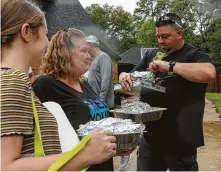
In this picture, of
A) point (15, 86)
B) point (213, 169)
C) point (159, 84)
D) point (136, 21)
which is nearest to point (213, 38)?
point (136, 21)

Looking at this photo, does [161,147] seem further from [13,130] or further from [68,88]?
[13,130]

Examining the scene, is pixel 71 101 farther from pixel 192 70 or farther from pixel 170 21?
pixel 170 21

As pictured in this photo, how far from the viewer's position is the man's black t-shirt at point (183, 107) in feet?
4.96

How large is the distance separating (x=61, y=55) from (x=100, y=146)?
642mm

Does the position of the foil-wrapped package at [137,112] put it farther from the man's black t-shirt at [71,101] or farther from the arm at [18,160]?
the arm at [18,160]

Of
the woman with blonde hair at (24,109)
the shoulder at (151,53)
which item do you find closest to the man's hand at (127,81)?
the shoulder at (151,53)

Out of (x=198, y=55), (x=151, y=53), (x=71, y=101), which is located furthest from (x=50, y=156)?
(x=151, y=53)

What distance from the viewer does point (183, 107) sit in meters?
1.51

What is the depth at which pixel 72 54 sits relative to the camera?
1.24m

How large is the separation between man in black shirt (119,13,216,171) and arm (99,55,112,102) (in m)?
0.73

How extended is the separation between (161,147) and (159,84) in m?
0.34

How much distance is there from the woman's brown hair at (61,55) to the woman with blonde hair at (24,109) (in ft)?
1.59

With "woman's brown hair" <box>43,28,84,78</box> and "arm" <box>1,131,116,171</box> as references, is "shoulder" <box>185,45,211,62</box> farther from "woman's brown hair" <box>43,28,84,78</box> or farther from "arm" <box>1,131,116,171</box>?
"arm" <box>1,131,116,171</box>

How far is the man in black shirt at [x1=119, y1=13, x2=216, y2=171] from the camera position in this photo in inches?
58.0
